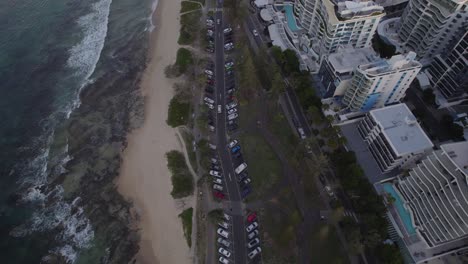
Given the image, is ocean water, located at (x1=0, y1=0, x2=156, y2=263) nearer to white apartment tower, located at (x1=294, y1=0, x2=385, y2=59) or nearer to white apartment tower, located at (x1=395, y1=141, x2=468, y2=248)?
white apartment tower, located at (x1=294, y1=0, x2=385, y2=59)

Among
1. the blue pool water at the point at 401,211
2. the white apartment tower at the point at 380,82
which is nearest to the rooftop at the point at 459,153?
the blue pool water at the point at 401,211

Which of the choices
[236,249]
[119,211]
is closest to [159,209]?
[119,211]

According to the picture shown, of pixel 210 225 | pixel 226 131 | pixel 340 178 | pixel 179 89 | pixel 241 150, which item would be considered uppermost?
pixel 179 89

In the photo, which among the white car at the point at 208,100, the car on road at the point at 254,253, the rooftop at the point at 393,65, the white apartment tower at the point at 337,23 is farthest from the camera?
the white car at the point at 208,100

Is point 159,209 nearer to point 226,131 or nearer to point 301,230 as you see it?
point 226,131

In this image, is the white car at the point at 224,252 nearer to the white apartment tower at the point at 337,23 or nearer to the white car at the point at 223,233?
the white car at the point at 223,233

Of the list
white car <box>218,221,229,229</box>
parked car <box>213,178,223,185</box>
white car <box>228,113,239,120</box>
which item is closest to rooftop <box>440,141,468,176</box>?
white car <box>218,221,229,229</box>

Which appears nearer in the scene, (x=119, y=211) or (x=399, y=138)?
(x=399, y=138)
